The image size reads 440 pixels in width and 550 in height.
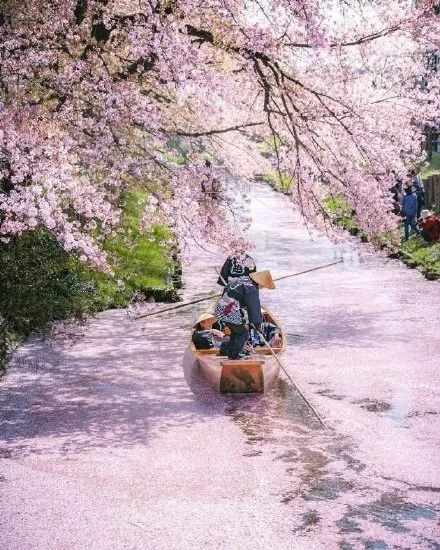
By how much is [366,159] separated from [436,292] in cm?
728

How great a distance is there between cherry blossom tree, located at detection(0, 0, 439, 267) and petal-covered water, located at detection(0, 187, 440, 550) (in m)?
2.37

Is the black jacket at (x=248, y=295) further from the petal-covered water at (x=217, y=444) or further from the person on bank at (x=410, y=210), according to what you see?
the person on bank at (x=410, y=210)

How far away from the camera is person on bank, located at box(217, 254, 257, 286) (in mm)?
13656

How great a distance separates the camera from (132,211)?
1194 inches

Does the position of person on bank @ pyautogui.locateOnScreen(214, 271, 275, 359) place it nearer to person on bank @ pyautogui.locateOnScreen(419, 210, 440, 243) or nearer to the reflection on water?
the reflection on water

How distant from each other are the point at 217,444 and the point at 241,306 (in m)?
2.76

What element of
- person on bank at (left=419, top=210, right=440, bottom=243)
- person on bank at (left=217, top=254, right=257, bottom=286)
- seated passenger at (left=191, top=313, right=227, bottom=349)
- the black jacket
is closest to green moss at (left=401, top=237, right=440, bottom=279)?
person on bank at (left=419, top=210, right=440, bottom=243)

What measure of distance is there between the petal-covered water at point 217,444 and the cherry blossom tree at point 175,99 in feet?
7.78

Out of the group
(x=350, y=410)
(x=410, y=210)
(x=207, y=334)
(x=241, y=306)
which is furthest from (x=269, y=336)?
(x=410, y=210)

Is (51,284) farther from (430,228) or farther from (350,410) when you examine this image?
(430,228)

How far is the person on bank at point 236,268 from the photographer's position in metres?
13.7

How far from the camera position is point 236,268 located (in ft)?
45.0

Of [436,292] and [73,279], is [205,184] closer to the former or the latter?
[73,279]

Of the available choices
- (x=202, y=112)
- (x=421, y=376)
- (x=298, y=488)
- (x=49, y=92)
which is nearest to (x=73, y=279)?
(x=202, y=112)
